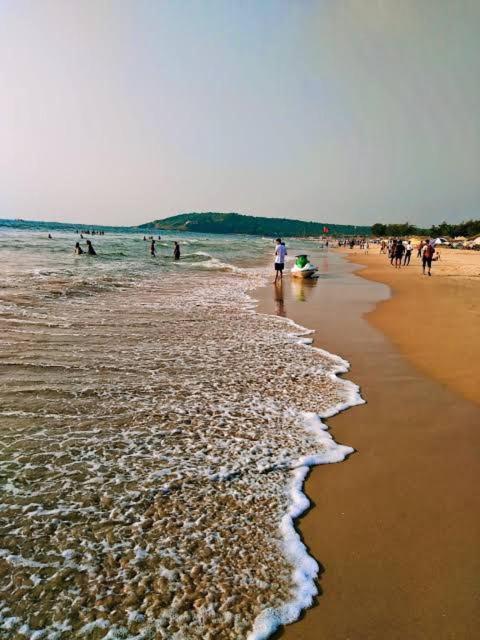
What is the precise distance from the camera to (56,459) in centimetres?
416

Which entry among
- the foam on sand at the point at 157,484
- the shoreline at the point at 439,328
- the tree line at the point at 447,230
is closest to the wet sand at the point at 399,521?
the foam on sand at the point at 157,484

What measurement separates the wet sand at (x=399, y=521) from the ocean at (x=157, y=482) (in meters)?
0.22

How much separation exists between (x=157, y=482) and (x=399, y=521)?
2229 mm

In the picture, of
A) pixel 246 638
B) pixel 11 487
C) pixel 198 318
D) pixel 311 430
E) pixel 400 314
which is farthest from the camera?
pixel 400 314

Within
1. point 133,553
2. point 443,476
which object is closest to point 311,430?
point 443,476

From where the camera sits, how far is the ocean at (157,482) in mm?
2607

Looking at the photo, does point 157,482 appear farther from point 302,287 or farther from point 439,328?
point 302,287

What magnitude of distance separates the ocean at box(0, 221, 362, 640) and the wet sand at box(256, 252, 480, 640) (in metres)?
0.22

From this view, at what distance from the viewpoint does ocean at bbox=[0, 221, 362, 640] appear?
2607mm

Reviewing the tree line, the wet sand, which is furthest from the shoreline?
Result: the tree line

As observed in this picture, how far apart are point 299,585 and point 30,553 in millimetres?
1972

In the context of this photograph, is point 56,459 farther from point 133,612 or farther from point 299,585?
point 299,585

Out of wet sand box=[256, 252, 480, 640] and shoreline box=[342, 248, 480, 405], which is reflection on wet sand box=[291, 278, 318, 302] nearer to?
shoreline box=[342, 248, 480, 405]

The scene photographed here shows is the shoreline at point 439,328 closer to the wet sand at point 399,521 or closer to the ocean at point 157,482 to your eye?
the wet sand at point 399,521
